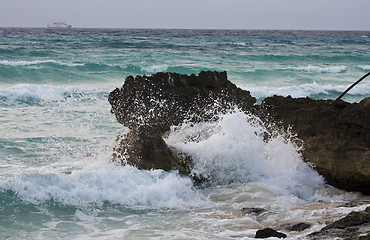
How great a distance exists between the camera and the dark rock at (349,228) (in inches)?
153

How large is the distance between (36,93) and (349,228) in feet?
42.4

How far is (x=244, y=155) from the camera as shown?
6789mm

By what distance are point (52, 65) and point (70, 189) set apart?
17766 mm

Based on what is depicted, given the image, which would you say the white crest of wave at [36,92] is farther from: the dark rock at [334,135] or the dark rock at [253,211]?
the dark rock at [253,211]

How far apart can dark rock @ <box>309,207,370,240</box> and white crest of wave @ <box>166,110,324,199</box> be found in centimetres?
200

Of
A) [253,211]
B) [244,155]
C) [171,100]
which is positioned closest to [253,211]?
[253,211]

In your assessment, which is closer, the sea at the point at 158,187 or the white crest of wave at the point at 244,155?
the sea at the point at 158,187

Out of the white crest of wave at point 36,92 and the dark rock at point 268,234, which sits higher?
the dark rock at point 268,234

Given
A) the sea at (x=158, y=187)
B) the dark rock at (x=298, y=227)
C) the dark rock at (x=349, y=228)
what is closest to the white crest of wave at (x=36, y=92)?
the sea at (x=158, y=187)

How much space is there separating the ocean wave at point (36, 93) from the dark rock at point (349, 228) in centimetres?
1077

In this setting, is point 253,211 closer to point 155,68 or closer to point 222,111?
point 222,111

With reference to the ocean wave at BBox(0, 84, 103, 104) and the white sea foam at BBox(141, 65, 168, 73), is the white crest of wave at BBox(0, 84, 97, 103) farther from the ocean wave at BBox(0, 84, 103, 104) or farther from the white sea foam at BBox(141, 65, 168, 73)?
the white sea foam at BBox(141, 65, 168, 73)

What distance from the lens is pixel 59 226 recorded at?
5.11 metres

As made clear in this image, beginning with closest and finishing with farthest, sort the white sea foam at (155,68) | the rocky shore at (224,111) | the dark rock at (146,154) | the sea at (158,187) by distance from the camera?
the sea at (158,187) → the rocky shore at (224,111) → the dark rock at (146,154) → the white sea foam at (155,68)
